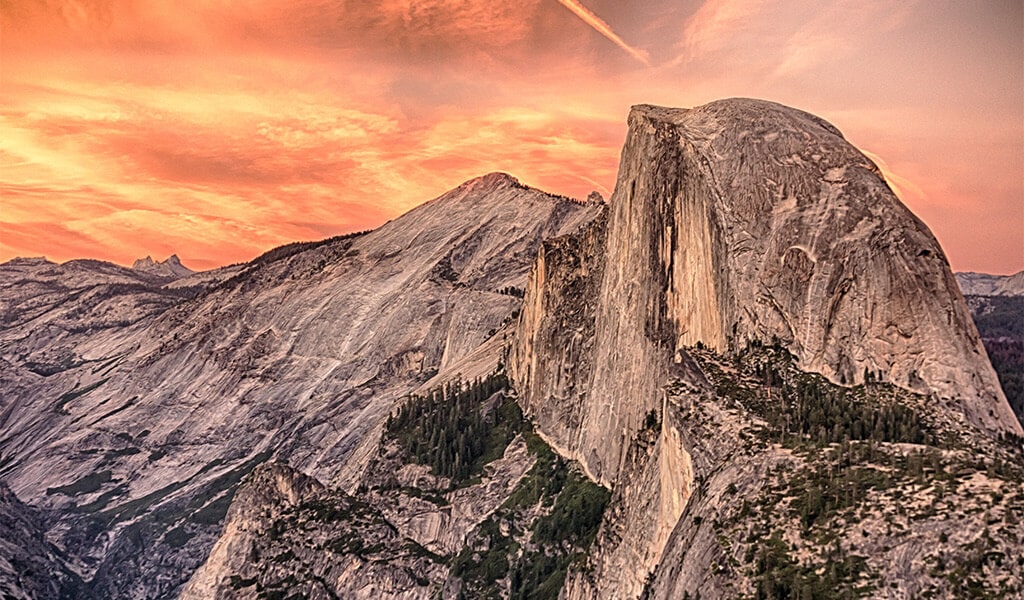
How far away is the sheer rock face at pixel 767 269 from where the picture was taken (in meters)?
123

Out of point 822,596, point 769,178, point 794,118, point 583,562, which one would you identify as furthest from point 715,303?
point 822,596

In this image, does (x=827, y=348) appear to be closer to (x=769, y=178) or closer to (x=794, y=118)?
(x=769, y=178)

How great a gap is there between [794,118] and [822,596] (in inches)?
3307

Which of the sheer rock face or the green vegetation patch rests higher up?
the sheer rock face

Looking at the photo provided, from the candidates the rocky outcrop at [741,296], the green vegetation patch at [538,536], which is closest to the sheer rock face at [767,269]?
the rocky outcrop at [741,296]

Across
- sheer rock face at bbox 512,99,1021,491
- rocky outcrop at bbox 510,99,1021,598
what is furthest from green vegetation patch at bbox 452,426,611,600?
rocky outcrop at bbox 510,99,1021,598

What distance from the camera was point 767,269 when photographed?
135375 millimetres

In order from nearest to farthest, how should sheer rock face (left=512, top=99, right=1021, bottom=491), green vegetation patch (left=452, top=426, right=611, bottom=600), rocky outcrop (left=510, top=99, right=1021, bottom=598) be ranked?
rocky outcrop (left=510, top=99, right=1021, bottom=598), sheer rock face (left=512, top=99, right=1021, bottom=491), green vegetation patch (left=452, top=426, right=611, bottom=600)

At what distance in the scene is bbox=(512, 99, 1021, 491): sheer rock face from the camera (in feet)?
402

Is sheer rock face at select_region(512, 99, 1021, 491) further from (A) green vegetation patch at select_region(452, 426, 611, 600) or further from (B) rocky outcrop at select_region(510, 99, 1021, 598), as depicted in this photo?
(A) green vegetation patch at select_region(452, 426, 611, 600)

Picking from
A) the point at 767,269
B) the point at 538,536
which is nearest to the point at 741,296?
the point at 767,269

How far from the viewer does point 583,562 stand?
493ft

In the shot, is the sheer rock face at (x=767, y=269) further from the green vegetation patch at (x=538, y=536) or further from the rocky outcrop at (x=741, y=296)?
the green vegetation patch at (x=538, y=536)

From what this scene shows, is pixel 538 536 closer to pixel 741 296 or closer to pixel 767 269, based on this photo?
pixel 741 296
